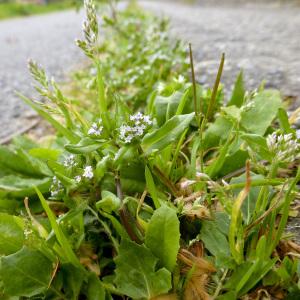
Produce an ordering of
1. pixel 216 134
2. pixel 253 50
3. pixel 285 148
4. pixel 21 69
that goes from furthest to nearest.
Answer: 1. pixel 21 69
2. pixel 253 50
3. pixel 216 134
4. pixel 285 148

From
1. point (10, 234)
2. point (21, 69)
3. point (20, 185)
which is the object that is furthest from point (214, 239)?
point (21, 69)

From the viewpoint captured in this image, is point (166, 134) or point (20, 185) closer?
point (166, 134)

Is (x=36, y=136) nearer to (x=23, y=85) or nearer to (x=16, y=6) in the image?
(x=23, y=85)

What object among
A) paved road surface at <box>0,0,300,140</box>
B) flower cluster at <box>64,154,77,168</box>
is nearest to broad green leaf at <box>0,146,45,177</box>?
flower cluster at <box>64,154,77,168</box>

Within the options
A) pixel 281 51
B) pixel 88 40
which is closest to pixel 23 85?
pixel 281 51

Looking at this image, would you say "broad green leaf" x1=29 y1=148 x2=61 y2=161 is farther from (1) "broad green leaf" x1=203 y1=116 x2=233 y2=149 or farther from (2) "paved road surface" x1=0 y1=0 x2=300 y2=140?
(2) "paved road surface" x1=0 y1=0 x2=300 y2=140

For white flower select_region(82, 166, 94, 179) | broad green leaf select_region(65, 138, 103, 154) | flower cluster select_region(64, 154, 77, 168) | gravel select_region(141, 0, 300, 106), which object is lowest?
gravel select_region(141, 0, 300, 106)

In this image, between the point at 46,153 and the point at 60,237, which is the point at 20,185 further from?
the point at 60,237
